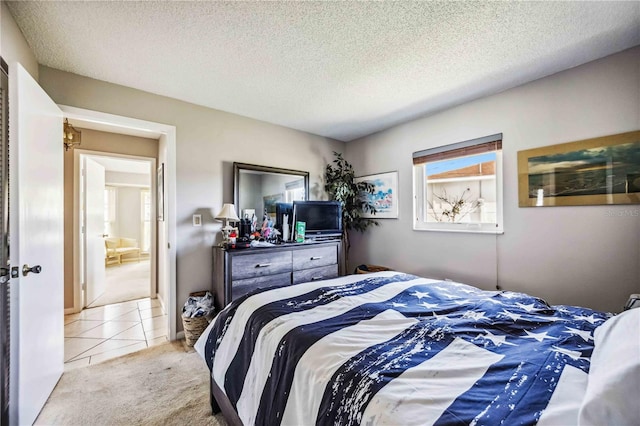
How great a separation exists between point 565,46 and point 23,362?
13.1 feet

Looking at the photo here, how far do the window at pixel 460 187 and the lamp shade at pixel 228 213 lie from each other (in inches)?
84.9

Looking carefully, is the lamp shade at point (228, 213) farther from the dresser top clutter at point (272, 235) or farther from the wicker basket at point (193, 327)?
the wicker basket at point (193, 327)

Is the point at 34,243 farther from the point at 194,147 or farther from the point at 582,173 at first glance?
the point at 582,173

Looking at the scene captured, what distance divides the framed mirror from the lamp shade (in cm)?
23

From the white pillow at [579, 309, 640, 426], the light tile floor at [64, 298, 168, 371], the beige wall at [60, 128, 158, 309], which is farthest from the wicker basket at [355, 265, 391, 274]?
the beige wall at [60, 128, 158, 309]

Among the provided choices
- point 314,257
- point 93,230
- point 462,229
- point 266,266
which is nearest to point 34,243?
point 266,266

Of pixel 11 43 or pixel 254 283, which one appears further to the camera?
pixel 254 283

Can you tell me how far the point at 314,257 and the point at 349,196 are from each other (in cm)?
116

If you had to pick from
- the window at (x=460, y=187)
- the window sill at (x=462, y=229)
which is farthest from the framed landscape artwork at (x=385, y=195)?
the window sill at (x=462, y=229)

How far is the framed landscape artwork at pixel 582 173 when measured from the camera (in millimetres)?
1929

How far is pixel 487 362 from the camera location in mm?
947

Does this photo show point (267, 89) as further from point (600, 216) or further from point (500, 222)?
point (600, 216)

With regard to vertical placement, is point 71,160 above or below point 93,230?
above

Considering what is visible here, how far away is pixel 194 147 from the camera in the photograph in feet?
9.49
